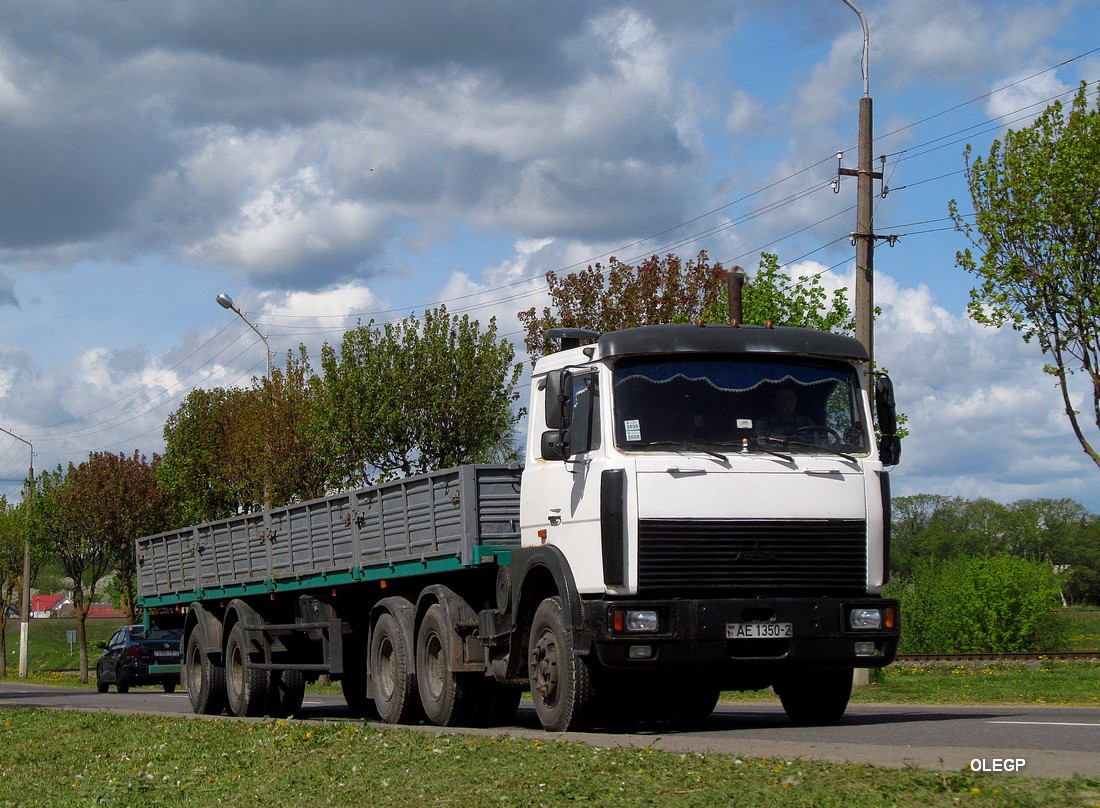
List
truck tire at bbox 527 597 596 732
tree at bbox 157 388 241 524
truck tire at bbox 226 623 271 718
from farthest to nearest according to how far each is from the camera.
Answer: tree at bbox 157 388 241 524 < truck tire at bbox 226 623 271 718 < truck tire at bbox 527 597 596 732

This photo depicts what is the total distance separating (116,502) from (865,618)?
4571cm

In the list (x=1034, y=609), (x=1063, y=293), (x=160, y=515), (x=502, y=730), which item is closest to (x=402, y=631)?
(x=502, y=730)

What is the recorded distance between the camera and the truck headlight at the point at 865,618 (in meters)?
11.3

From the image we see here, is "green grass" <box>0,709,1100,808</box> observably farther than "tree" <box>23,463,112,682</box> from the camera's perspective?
No

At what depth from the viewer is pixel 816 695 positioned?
41.6 ft

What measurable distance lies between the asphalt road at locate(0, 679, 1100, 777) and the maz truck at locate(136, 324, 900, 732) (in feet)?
1.55

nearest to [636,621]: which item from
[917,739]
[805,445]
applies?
[805,445]

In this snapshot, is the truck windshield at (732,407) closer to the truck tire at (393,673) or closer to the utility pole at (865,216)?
the truck tire at (393,673)

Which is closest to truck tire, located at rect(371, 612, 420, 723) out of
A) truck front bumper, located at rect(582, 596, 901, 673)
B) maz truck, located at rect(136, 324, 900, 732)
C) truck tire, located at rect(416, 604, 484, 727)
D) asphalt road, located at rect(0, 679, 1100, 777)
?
truck tire, located at rect(416, 604, 484, 727)

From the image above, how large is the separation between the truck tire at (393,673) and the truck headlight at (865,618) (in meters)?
5.09

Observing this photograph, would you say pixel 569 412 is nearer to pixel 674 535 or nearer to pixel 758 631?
pixel 674 535

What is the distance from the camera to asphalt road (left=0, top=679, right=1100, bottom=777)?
8.48 m

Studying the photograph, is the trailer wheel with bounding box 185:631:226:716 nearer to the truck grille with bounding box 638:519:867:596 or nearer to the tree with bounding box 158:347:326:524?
the truck grille with bounding box 638:519:867:596

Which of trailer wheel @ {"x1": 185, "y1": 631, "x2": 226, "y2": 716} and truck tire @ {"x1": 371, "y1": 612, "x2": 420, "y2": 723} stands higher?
truck tire @ {"x1": 371, "y1": 612, "x2": 420, "y2": 723}
